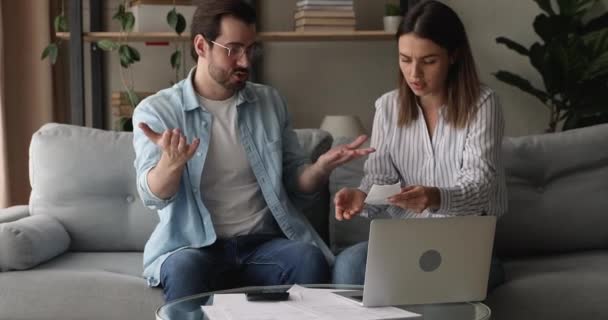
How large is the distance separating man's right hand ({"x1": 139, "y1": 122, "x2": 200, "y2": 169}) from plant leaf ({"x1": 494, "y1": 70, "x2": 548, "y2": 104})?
1.95m

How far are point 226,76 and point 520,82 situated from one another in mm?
1692

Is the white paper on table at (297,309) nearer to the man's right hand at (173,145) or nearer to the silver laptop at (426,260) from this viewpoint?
the silver laptop at (426,260)

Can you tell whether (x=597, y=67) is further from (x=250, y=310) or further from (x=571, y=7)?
(x=250, y=310)

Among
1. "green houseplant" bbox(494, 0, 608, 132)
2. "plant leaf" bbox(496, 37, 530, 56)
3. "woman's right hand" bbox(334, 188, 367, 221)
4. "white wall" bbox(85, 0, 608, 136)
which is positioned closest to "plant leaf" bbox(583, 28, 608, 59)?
"green houseplant" bbox(494, 0, 608, 132)

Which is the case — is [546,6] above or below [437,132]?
above

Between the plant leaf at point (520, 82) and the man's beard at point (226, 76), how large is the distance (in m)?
1.61

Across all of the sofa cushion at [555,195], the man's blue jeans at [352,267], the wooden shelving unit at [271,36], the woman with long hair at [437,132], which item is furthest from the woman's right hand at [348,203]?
the wooden shelving unit at [271,36]

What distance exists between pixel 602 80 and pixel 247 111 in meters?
1.83

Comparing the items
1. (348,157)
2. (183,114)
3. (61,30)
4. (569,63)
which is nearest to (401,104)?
(348,157)

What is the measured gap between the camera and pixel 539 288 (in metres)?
2.11

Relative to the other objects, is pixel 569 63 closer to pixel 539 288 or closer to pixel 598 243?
pixel 598 243

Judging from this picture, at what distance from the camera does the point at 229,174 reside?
2.25 metres

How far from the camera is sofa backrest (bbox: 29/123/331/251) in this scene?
8.30 ft

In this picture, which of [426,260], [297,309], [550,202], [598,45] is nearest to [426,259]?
[426,260]
